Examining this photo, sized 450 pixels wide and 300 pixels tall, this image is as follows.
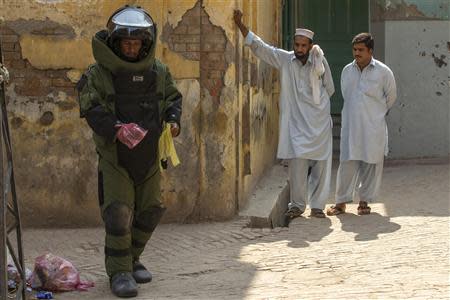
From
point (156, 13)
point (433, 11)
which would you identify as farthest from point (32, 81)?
point (433, 11)

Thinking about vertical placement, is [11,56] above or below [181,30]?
below

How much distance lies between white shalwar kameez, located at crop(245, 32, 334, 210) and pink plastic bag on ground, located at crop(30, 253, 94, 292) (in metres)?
3.18

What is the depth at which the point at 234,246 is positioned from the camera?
834 centimetres

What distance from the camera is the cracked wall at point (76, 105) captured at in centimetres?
887

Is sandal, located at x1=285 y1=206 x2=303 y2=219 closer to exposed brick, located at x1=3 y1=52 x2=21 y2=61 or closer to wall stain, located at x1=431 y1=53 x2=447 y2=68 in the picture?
exposed brick, located at x1=3 y1=52 x2=21 y2=61

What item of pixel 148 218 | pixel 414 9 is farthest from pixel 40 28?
pixel 414 9

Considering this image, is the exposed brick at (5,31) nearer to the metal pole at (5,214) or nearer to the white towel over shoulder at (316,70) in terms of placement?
the white towel over shoulder at (316,70)

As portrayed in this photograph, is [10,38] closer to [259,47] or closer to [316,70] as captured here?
[259,47]

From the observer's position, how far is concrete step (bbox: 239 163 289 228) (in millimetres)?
9164

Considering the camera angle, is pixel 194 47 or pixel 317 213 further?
pixel 317 213

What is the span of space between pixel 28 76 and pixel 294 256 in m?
2.77

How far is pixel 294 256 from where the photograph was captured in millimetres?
7934

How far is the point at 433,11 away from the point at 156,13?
5.00m

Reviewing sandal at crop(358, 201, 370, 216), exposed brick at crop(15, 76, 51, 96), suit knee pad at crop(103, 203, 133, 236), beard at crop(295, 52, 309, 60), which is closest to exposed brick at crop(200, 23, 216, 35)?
beard at crop(295, 52, 309, 60)
